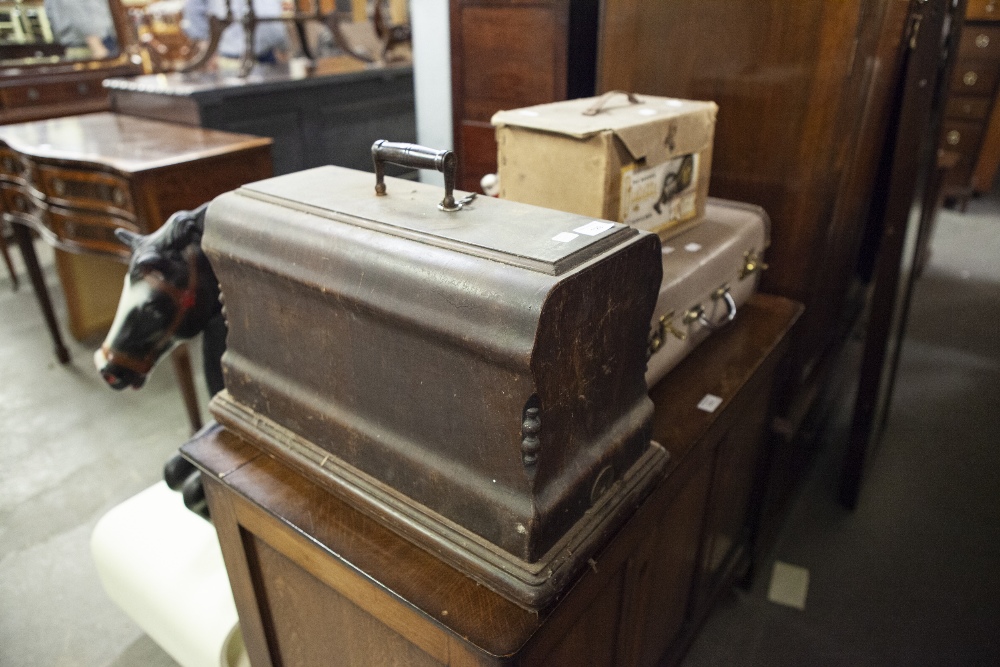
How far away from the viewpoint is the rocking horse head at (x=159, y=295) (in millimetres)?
1186

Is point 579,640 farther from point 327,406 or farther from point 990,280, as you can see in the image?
point 990,280

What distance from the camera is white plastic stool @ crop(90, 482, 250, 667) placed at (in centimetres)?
138

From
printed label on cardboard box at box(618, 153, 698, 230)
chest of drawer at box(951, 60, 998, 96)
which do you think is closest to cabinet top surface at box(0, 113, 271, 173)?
printed label on cardboard box at box(618, 153, 698, 230)

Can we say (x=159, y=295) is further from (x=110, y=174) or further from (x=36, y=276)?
(x=36, y=276)

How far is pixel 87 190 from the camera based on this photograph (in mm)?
2203

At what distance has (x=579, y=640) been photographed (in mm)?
941

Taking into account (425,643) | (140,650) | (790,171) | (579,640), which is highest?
(790,171)

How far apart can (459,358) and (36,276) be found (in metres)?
2.85

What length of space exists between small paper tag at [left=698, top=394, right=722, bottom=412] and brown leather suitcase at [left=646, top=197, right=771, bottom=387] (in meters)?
0.09

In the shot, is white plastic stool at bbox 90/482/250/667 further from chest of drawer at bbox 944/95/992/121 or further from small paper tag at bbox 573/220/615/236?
chest of drawer at bbox 944/95/992/121

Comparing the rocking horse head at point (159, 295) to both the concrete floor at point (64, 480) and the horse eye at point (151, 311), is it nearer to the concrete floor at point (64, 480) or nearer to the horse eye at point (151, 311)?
the horse eye at point (151, 311)

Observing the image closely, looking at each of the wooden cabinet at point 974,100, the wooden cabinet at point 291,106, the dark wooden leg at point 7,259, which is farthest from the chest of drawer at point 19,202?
the wooden cabinet at point 974,100

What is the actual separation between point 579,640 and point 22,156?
2.45 metres

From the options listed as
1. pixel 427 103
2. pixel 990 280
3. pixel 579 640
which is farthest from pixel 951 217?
pixel 579 640
